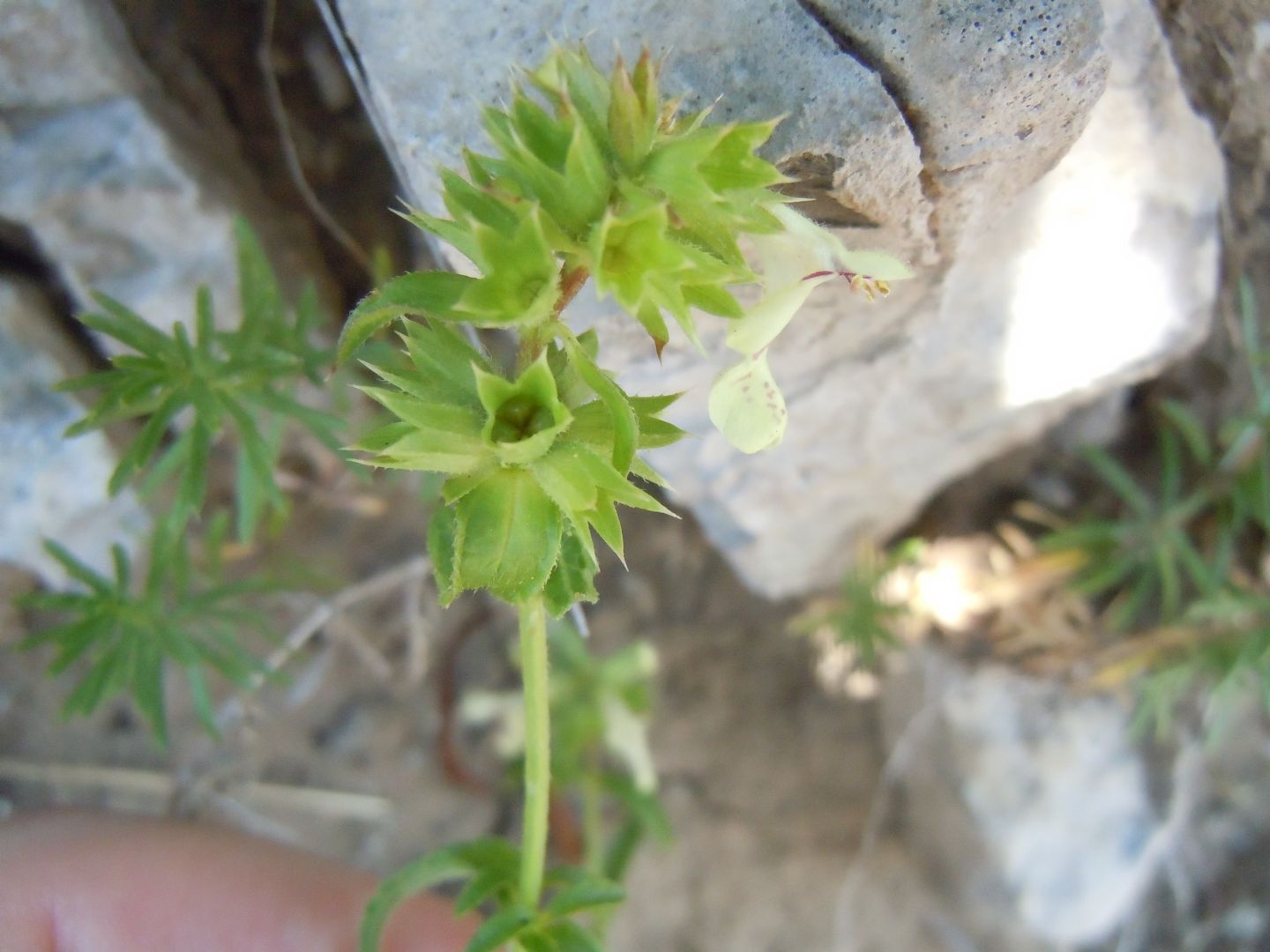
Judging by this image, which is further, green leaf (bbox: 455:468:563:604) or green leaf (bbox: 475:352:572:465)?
green leaf (bbox: 455:468:563:604)

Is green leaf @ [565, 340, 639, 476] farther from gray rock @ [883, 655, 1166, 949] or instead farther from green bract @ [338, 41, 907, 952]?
gray rock @ [883, 655, 1166, 949]

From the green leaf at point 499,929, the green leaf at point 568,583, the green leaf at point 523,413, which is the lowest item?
the green leaf at point 499,929

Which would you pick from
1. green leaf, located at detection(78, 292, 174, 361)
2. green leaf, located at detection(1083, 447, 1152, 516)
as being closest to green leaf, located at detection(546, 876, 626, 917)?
green leaf, located at detection(78, 292, 174, 361)

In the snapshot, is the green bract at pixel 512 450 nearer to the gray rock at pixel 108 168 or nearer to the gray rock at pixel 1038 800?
the gray rock at pixel 108 168

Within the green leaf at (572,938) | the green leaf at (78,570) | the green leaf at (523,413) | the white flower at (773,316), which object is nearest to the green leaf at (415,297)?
the green leaf at (523,413)

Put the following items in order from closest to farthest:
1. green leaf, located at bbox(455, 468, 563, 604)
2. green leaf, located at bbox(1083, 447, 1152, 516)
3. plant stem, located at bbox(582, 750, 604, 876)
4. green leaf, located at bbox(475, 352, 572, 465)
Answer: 1. green leaf, located at bbox(475, 352, 572, 465)
2. green leaf, located at bbox(455, 468, 563, 604)
3. green leaf, located at bbox(1083, 447, 1152, 516)
4. plant stem, located at bbox(582, 750, 604, 876)

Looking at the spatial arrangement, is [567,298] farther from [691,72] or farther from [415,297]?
[691,72]
